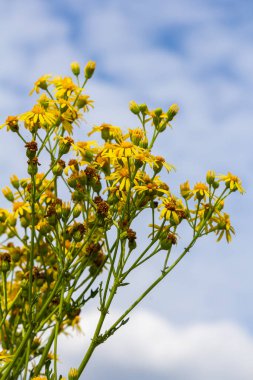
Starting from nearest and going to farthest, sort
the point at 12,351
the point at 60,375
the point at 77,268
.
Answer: the point at 60,375 < the point at 77,268 < the point at 12,351

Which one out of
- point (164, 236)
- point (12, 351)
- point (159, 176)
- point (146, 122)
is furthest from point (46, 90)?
point (12, 351)

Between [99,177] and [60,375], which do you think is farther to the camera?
Result: [99,177]

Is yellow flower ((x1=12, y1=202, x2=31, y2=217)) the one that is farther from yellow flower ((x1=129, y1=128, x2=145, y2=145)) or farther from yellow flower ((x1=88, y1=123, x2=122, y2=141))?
yellow flower ((x1=129, y1=128, x2=145, y2=145))

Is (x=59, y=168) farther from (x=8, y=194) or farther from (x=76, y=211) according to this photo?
(x=8, y=194)

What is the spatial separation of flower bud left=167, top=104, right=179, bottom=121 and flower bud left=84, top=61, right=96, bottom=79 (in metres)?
0.91

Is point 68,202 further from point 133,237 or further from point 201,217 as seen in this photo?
point 201,217

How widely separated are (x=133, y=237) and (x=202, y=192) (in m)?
0.85

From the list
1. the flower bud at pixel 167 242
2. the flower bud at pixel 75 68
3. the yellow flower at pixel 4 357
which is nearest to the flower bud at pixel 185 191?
the flower bud at pixel 167 242

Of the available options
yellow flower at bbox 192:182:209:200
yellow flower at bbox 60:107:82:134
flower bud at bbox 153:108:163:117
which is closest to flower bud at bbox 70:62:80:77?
yellow flower at bbox 60:107:82:134

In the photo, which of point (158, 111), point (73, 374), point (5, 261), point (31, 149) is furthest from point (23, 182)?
point (73, 374)

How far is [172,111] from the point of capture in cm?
553

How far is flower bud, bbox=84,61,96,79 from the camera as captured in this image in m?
6.01

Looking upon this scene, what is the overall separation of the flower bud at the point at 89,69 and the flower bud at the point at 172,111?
91cm

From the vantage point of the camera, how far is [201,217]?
5367 mm
